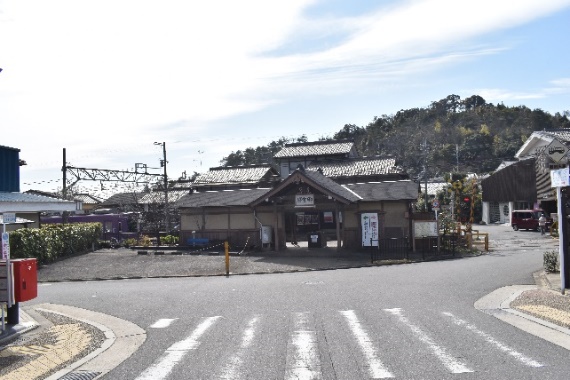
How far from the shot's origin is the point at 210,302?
15.4 metres

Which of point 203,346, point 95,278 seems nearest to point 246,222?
point 95,278

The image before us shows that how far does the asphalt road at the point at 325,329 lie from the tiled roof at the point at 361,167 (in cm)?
2064

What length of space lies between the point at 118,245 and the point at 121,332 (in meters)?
28.8

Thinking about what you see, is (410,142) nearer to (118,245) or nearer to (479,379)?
(118,245)

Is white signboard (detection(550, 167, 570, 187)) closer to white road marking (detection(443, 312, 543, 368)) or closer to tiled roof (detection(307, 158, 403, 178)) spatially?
white road marking (detection(443, 312, 543, 368))

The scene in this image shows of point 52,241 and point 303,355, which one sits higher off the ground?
point 52,241

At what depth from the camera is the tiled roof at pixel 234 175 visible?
4534 centimetres

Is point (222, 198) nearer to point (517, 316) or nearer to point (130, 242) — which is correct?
point (130, 242)

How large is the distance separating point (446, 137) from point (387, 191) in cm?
7758

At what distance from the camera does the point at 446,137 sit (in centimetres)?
10556

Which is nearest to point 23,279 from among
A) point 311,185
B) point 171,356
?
point 171,356

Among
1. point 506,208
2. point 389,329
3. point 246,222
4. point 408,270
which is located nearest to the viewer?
point 389,329

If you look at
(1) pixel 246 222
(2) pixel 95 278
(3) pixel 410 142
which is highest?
(3) pixel 410 142

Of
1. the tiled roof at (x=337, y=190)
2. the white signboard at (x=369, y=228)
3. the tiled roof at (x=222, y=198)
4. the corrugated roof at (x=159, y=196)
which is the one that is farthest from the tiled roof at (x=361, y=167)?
the corrugated roof at (x=159, y=196)
